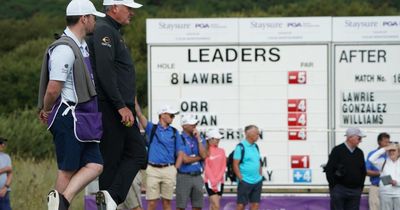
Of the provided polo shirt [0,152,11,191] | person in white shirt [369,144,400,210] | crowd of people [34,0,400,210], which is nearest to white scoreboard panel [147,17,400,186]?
person in white shirt [369,144,400,210]

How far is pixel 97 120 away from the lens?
31.2 feet

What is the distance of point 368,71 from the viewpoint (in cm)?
2141

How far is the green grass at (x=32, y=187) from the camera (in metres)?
21.7

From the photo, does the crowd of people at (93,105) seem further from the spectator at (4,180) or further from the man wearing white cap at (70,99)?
the spectator at (4,180)

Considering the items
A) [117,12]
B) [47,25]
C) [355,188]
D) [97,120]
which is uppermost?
[47,25]

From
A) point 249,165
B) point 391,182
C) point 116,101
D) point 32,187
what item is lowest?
point 32,187

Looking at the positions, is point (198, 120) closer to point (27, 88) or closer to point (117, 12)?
point (117, 12)

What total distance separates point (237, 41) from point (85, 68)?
12.1 m

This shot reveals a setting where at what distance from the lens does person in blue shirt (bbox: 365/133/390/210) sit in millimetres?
19688

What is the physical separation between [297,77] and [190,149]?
3.56 meters

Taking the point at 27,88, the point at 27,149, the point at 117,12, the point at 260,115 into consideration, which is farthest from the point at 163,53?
the point at 27,88

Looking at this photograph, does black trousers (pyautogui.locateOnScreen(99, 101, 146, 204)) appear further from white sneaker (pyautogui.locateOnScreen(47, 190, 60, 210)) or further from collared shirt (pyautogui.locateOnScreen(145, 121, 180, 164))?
collared shirt (pyautogui.locateOnScreen(145, 121, 180, 164))

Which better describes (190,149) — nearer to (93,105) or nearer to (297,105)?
(297,105)

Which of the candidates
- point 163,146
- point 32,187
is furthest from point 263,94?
point 32,187
